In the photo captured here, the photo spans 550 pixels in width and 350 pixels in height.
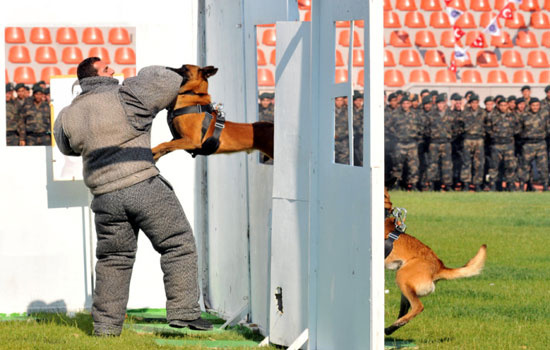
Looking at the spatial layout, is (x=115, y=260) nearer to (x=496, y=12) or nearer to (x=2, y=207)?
(x=2, y=207)

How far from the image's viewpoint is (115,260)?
6.59 metres

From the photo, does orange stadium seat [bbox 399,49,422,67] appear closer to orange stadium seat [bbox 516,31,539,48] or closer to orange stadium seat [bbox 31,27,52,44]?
orange stadium seat [bbox 516,31,539,48]

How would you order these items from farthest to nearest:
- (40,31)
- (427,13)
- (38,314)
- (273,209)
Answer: (427,13), (40,31), (38,314), (273,209)

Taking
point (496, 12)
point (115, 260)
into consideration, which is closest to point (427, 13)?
point (496, 12)

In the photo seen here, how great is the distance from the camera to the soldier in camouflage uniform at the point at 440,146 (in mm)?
21047

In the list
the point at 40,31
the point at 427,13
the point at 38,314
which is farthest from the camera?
the point at 427,13

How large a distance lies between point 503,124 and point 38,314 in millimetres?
15053

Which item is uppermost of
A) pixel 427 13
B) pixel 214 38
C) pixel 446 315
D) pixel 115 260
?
pixel 427 13

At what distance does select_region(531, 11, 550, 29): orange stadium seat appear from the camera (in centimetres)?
2545

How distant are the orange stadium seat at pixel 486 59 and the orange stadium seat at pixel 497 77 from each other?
0.21 metres

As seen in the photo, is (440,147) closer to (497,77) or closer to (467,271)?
(497,77)

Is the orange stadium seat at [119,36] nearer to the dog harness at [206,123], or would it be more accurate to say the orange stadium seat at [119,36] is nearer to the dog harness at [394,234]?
the dog harness at [206,123]

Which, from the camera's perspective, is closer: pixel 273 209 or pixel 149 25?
pixel 273 209

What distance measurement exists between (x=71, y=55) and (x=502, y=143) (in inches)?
532
